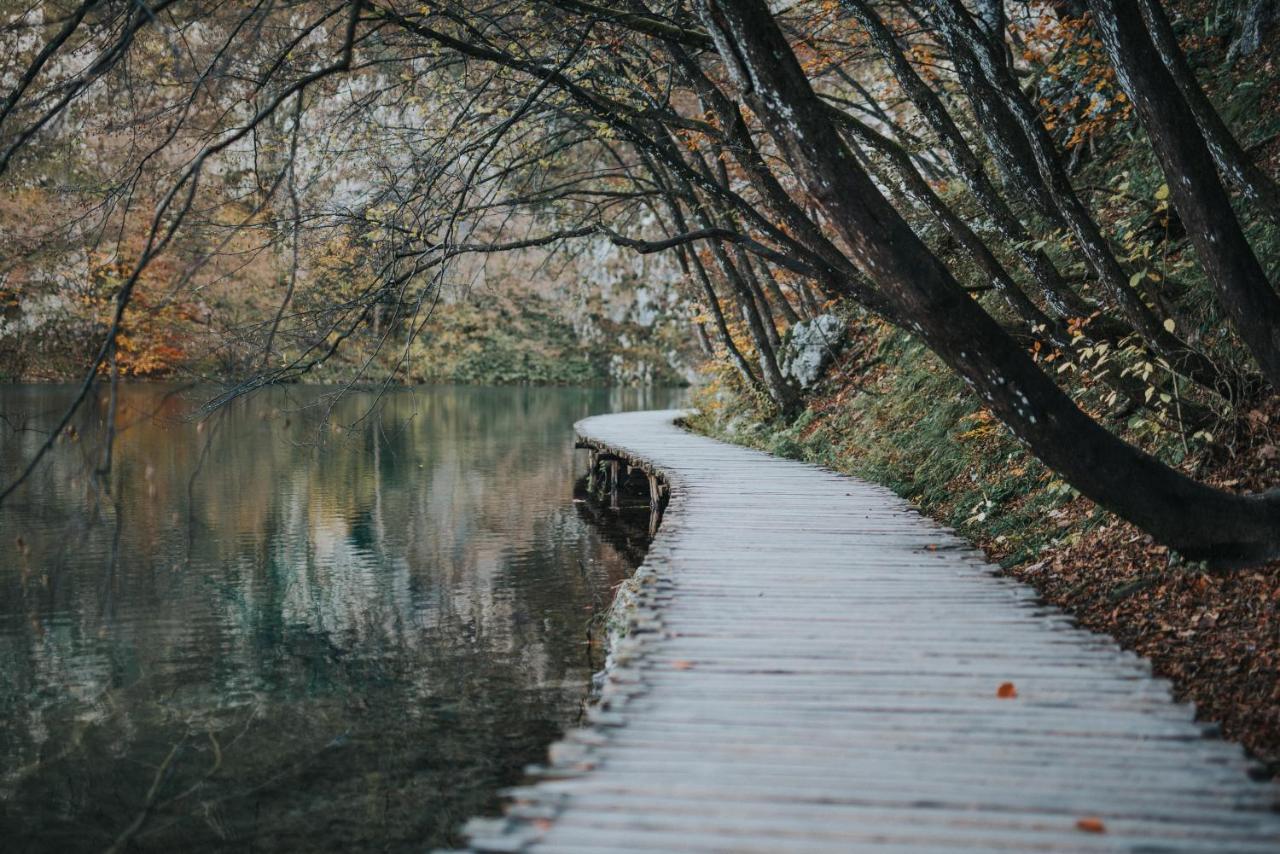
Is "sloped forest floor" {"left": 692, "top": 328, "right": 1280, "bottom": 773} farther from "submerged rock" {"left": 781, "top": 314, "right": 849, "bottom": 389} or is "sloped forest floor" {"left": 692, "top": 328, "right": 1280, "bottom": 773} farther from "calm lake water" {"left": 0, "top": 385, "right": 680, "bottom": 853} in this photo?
"submerged rock" {"left": 781, "top": 314, "right": 849, "bottom": 389}

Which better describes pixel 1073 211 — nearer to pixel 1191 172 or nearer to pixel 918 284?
pixel 1191 172

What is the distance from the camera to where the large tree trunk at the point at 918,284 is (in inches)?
185

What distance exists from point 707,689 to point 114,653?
5.94 meters

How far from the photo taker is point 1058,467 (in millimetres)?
4965

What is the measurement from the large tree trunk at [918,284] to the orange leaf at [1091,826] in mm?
2380

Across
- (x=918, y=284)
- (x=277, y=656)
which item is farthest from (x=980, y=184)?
(x=277, y=656)

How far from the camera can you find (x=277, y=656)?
26.2 ft

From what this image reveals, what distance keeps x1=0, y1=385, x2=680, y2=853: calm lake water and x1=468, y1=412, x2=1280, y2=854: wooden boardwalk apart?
5.78 feet

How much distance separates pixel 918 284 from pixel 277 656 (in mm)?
5904

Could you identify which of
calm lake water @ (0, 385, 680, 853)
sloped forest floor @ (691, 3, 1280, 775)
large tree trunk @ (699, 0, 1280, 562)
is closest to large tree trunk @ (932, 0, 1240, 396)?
sloped forest floor @ (691, 3, 1280, 775)

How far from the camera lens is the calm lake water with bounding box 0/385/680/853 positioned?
5.36 m

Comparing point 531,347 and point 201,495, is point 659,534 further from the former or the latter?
point 531,347

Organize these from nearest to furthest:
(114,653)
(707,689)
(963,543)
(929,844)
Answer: (929,844) < (707,689) < (963,543) < (114,653)

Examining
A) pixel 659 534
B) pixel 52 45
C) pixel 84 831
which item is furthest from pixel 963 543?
pixel 52 45
